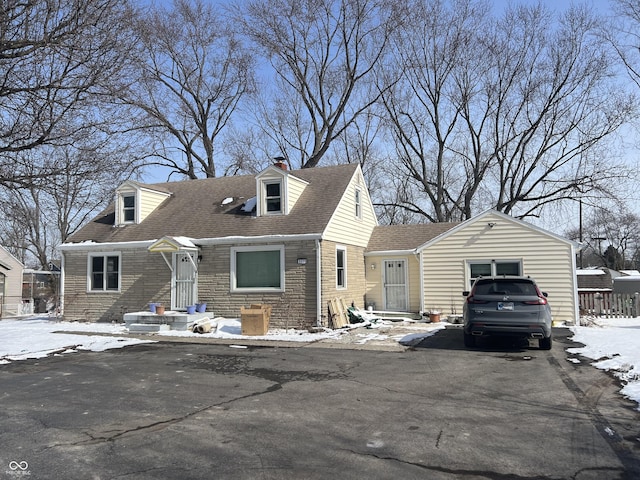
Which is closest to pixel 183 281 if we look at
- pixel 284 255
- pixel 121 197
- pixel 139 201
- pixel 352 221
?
pixel 284 255

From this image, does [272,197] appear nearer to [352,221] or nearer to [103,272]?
[352,221]

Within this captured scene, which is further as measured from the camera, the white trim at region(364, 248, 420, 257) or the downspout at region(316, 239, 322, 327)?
the white trim at region(364, 248, 420, 257)

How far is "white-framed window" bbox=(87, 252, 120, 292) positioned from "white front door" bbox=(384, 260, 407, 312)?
10786 mm

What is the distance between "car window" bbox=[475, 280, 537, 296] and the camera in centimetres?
1110

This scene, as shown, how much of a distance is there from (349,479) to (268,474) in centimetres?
71

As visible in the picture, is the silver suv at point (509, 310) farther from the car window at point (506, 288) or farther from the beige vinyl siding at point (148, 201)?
the beige vinyl siding at point (148, 201)

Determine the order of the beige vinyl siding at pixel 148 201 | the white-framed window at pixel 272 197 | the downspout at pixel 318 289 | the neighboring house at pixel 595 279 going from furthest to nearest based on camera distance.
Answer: the neighboring house at pixel 595 279, the beige vinyl siding at pixel 148 201, the white-framed window at pixel 272 197, the downspout at pixel 318 289

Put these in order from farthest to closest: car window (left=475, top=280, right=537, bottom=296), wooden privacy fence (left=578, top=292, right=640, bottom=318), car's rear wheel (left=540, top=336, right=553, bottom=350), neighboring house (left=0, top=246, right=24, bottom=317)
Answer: neighboring house (left=0, top=246, right=24, bottom=317), wooden privacy fence (left=578, top=292, right=640, bottom=318), car's rear wheel (left=540, top=336, right=553, bottom=350), car window (left=475, top=280, right=537, bottom=296)

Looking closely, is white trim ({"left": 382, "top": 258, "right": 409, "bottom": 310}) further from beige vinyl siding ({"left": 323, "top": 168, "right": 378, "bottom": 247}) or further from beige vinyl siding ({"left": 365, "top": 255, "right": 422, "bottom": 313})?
beige vinyl siding ({"left": 323, "top": 168, "right": 378, "bottom": 247})

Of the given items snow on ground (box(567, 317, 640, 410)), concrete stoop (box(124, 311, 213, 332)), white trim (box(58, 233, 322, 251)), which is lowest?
snow on ground (box(567, 317, 640, 410))

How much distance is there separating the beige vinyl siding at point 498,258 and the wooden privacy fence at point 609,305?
235 centimetres

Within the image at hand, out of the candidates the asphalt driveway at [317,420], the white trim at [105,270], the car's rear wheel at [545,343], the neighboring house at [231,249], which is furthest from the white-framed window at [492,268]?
the white trim at [105,270]

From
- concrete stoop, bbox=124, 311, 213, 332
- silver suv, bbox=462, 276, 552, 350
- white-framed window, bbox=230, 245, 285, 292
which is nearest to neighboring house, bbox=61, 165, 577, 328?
white-framed window, bbox=230, 245, 285, 292

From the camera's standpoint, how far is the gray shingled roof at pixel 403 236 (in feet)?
67.9
